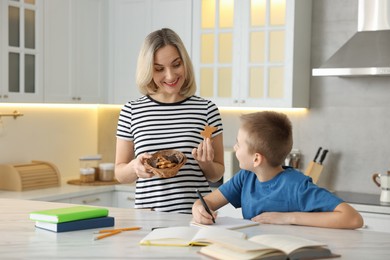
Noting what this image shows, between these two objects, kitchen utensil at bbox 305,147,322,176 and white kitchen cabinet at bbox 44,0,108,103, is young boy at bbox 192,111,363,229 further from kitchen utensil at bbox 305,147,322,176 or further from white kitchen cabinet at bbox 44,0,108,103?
white kitchen cabinet at bbox 44,0,108,103

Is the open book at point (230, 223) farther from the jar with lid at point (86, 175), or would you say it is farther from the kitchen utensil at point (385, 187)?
the jar with lid at point (86, 175)

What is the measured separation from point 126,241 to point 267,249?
1.62 feet

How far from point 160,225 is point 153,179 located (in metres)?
0.48

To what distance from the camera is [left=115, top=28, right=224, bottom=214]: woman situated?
2855 millimetres

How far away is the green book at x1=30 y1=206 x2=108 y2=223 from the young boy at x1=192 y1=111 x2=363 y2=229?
0.33 meters

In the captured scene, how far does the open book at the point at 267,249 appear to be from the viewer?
1833 millimetres

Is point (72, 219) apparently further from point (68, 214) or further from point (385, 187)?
point (385, 187)

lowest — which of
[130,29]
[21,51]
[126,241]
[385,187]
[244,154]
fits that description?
[385,187]

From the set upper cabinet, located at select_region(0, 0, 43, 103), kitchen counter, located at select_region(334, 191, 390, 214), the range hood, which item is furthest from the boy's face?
upper cabinet, located at select_region(0, 0, 43, 103)

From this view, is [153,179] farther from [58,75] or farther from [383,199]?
[58,75]

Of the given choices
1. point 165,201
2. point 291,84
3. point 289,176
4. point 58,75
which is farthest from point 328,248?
point 58,75

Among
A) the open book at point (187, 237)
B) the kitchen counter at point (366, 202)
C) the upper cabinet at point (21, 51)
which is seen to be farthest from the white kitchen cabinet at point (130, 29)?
Result: the open book at point (187, 237)

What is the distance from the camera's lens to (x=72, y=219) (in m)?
2.32

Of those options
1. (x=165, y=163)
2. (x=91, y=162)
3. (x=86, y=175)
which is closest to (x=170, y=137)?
(x=165, y=163)
